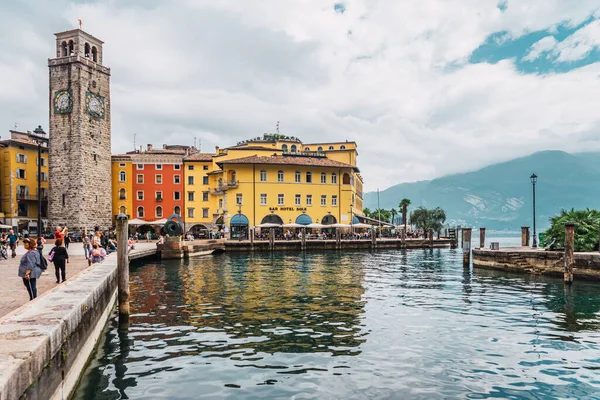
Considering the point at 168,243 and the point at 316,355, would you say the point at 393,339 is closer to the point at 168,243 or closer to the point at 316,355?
the point at 316,355

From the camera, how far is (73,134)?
5922cm

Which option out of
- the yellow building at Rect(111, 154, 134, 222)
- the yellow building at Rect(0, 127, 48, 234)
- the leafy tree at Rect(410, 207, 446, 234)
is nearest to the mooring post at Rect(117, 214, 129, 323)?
the yellow building at Rect(0, 127, 48, 234)

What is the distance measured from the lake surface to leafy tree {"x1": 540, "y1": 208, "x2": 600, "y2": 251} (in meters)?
6.12

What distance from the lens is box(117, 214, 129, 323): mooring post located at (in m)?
13.5

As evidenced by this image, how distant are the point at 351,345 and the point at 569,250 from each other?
15.5 m

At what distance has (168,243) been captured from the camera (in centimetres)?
3769

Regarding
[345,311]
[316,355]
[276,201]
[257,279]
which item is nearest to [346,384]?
[316,355]

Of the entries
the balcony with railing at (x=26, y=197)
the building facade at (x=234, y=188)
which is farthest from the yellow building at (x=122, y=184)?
the balcony with railing at (x=26, y=197)

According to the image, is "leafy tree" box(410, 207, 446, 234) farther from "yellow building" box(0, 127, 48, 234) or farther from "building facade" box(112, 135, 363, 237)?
"yellow building" box(0, 127, 48, 234)

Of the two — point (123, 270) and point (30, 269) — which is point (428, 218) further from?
point (30, 269)

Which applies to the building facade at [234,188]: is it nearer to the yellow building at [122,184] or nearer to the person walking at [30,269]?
the yellow building at [122,184]

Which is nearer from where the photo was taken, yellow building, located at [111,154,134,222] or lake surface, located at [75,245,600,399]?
lake surface, located at [75,245,600,399]

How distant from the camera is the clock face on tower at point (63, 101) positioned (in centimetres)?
5925

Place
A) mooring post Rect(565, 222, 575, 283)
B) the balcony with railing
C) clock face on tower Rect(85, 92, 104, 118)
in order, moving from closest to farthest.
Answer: mooring post Rect(565, 222, 575, 283) → clock face on tower Rect(85, 92, 104, 118) → the balcony with railing
